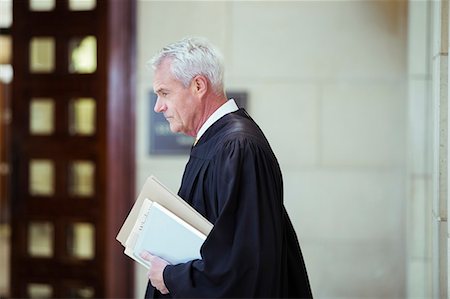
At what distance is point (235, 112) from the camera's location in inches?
110

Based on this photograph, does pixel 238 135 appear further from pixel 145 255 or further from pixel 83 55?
pixel 83 55

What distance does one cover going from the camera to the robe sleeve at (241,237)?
8.08 ft

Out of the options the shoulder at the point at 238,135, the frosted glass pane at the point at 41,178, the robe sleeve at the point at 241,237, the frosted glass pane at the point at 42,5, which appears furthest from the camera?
the frosted glass pane at the point at 41,178

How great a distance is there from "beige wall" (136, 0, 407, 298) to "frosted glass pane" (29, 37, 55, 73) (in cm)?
81

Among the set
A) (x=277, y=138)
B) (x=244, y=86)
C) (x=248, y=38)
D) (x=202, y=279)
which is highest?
(x=248, y=38)

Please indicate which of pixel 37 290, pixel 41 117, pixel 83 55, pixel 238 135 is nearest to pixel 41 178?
pixel 41 117

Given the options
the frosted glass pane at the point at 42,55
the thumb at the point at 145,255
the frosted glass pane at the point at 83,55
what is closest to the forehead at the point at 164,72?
the thumb at the point at 145,255

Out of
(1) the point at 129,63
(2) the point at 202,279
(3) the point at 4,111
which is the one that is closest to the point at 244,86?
(1) the point at 129,63

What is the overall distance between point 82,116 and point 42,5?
2.69 ft

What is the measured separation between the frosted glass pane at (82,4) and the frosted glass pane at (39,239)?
154 centimetres

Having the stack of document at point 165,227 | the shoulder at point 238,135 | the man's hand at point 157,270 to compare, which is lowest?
the man's hand at point 157,270

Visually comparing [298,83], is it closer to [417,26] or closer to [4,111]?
[417,26]

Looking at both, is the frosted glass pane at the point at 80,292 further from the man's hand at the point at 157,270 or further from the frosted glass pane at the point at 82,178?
the man's hand at the point at 157,270

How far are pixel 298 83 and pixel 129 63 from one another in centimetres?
114
